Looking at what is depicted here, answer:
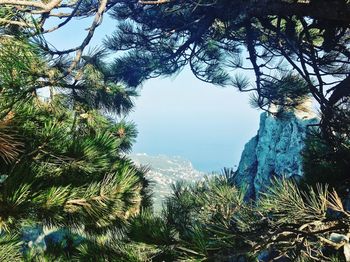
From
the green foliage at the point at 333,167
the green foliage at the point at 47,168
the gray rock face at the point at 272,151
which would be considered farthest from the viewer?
the gray rock face at the point at 272,151

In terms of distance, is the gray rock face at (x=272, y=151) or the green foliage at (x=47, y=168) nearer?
the green foliage at (x=47, y=168)

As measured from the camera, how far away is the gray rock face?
1021cm

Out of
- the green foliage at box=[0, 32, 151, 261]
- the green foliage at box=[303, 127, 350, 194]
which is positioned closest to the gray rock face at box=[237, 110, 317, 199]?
the green foliage at box=[303, 127, 350, 194]

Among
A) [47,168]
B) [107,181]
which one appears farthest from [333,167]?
[47,168]

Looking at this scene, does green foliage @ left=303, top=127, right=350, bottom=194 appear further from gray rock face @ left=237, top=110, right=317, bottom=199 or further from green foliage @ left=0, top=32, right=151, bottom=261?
gray rock face @ left=237, top=110, right=317, bottom=199

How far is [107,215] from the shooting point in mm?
1742

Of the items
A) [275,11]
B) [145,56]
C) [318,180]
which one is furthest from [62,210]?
[145,56]

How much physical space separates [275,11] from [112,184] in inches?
77.0

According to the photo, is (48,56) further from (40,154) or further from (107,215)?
(107,215)

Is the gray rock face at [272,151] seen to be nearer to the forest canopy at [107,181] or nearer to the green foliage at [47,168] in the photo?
the forest canopy at [107,181]

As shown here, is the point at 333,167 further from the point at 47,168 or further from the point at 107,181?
the point at 47,168

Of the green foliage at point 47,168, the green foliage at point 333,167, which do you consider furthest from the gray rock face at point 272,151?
the green foliage at point 47,168

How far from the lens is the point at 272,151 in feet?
37.3

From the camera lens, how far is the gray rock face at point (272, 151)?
10.2 m
